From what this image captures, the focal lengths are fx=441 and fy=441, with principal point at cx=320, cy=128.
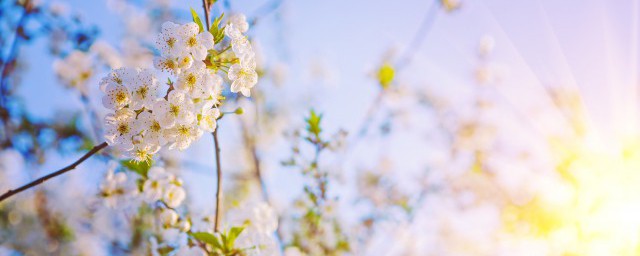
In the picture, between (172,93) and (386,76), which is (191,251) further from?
(386,76)

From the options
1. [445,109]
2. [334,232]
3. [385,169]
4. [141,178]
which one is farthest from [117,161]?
[445,109]

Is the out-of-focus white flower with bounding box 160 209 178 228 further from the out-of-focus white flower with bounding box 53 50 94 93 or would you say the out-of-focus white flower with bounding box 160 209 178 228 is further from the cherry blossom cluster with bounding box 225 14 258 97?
the out-of-focus white flower with bounding box 53 50 94 93

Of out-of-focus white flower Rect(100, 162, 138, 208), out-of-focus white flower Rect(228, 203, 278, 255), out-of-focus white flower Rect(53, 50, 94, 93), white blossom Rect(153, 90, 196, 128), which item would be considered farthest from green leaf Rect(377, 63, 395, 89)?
out-of-focus white flower Rect(53, 50, 94, 93)

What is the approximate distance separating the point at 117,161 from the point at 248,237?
0.77 meters

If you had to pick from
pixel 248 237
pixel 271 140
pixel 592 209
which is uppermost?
pixel 271 140

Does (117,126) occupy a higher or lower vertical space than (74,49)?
lower

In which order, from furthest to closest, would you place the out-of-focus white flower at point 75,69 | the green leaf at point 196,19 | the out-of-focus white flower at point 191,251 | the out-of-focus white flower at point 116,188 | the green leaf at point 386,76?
the out-of-focus white flower at point 75,69, the green leaf at point 386,76, the out-of-focus white flower at point 116,188, the out-of-focus white flower at point 191,251, the green leaf at point 196,19

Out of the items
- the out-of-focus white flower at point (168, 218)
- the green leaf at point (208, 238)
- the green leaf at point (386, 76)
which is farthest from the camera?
the green leaf at point (386, 76)

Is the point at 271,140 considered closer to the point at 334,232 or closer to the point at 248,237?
the point at 334,232

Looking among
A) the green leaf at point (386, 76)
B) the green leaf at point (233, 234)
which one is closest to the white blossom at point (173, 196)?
the green leaf at point (233, 234)

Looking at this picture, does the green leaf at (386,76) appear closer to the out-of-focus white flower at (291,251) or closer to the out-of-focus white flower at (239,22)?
the out-of-focus white flower at (291,251)

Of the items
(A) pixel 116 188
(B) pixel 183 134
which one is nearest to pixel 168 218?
(A) pixel 116 188

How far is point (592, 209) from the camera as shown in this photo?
4902 mm

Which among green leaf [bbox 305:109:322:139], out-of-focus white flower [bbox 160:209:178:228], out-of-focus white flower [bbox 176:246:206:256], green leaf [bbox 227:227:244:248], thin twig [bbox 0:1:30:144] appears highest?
thin twig [bbox 0:1:30:144]
